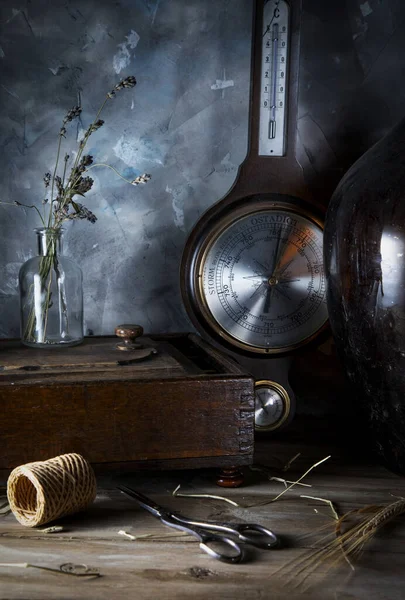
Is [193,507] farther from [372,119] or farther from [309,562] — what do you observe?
[372,119]

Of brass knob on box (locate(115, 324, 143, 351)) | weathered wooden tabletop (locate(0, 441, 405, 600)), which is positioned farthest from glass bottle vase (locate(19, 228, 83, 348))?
weathered wooden tabletop (locate(0, 441, 405, 600))

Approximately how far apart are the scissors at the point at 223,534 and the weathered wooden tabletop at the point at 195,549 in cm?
1

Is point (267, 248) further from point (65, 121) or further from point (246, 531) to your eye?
point (246, 531)

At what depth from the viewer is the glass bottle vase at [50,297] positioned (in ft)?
5.00

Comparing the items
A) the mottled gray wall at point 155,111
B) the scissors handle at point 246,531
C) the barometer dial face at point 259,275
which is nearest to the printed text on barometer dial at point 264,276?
the barometer dial face at point 259,275

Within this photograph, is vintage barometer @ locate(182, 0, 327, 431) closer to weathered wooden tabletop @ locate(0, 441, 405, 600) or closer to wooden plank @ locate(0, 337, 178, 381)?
wooden plank @ locate(0, 337, 178, 381)

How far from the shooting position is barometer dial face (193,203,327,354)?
64.3 inches

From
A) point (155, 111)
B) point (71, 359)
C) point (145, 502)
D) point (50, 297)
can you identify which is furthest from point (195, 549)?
point (155, 111)

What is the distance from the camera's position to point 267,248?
164 cm

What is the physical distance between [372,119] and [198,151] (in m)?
0.42

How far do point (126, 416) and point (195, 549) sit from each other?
265mm

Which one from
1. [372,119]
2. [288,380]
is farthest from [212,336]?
[372,119]

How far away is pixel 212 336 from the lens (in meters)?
1.65

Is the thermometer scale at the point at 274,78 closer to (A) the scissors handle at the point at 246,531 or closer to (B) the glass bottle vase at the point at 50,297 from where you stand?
(B) the glass bottle vase at the point at 50,297
